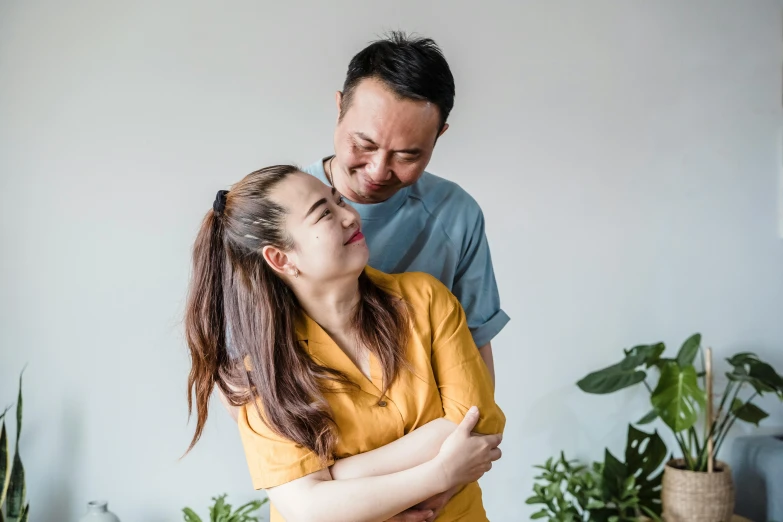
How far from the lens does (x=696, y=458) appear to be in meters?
3.10

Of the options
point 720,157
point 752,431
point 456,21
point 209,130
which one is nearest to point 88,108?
point 209,130

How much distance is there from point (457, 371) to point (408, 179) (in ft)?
1.30

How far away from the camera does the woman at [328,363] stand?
1287 mm

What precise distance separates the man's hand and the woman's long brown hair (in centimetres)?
18

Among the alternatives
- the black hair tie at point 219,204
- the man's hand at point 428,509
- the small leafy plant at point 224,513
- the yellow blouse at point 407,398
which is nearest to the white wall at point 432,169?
the small leafy plant at point 224,513

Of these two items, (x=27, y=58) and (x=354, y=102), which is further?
(x=27, y=58)

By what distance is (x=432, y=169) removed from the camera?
3066mm

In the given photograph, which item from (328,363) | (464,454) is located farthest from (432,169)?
(464,454)

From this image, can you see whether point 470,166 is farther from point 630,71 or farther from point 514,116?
point 630,71

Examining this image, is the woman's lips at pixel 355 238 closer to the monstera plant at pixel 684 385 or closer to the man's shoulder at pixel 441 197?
the man's shoulder at pixel 441 197

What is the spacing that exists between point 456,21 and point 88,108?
151 centimetres

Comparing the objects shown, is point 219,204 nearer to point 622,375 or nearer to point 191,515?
point 191,515

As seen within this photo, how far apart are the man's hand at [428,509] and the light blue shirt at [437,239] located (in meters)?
0.47

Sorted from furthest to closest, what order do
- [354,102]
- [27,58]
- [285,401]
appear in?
[27,58]
[354,102]
[285,401]
